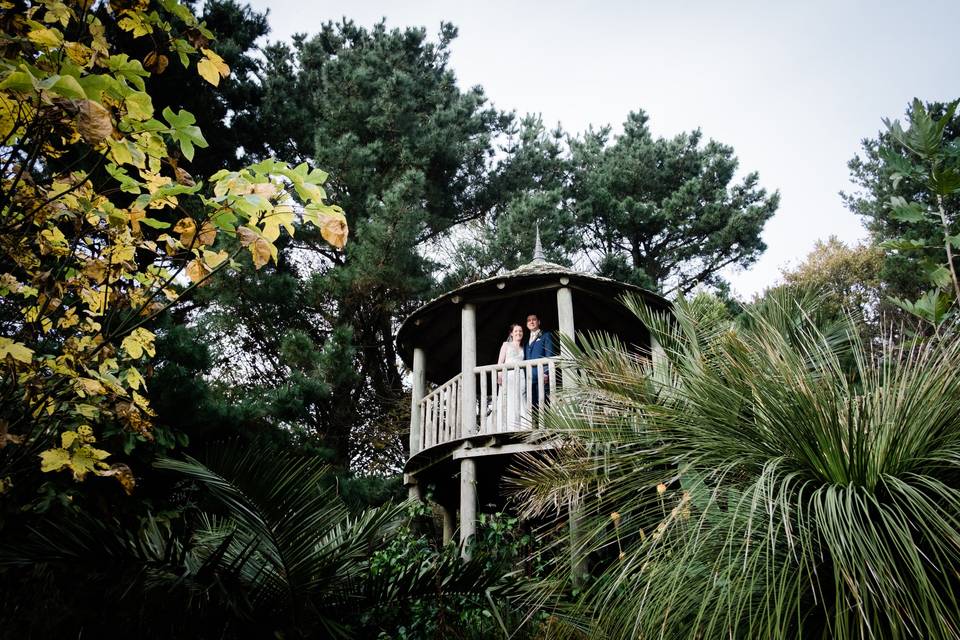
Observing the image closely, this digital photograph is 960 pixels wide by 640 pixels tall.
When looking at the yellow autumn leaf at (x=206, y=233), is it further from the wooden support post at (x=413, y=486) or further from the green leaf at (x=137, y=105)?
the wooden support post at (x=413, y=486)

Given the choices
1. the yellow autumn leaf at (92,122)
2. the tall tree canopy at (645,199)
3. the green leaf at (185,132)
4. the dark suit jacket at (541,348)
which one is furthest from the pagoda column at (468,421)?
the tall tree canopy at (645,199)

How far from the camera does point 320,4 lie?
53.9ft

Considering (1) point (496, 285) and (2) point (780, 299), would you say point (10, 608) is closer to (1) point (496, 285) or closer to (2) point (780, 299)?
(2) point (780, 299)

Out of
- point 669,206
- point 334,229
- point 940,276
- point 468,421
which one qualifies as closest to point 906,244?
point 940,276

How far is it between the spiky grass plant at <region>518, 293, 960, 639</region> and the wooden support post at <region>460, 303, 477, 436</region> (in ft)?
14.9

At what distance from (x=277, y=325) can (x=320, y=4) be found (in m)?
8.46

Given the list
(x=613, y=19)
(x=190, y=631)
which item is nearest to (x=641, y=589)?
(x=190, y=631)

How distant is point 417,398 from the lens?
923 centimetres

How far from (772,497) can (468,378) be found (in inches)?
230

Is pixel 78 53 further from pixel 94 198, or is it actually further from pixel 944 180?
pixel 944 180

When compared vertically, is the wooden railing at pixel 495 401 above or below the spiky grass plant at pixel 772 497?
above

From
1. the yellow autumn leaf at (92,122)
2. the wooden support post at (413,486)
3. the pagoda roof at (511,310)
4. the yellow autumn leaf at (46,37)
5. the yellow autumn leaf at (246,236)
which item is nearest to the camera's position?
the yellow autumn leaf at (92,122)

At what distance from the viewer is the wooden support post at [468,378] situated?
7.71 meters

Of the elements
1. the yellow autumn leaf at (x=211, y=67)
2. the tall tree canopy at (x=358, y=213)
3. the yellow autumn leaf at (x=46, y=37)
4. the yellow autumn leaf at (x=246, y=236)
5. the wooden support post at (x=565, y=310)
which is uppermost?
the tall tree canopy at (x=358, y=213)
